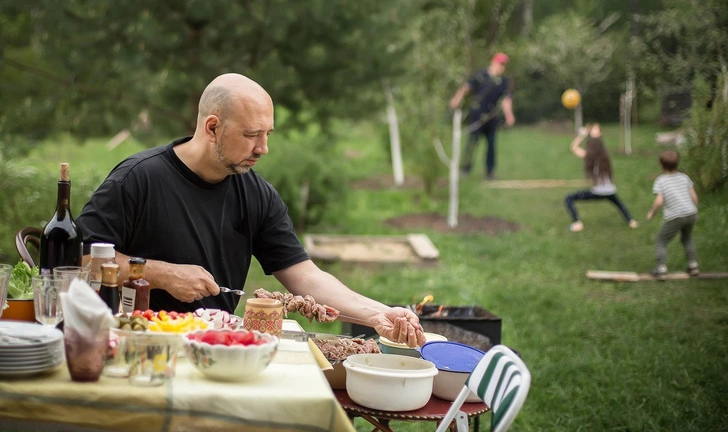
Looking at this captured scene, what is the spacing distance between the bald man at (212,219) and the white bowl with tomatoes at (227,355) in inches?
29.9

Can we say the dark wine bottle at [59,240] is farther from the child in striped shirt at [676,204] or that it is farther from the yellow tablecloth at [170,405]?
the child in striped shirt at [676,204]

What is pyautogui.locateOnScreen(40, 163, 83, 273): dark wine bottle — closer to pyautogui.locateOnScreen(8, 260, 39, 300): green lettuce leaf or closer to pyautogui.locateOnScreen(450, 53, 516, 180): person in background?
pyautogui.locateOnScreen(8, 260, 39, 300): green lettuce leaf

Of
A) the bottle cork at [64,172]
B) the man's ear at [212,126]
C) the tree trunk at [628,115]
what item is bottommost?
the bottle cork at [64,172]

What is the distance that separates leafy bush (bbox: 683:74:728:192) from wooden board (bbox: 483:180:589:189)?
644 centimetres

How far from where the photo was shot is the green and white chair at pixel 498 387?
231 cm

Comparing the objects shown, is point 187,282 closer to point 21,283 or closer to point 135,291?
point 135,291

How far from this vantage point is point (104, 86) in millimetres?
7938

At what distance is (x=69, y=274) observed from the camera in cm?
235

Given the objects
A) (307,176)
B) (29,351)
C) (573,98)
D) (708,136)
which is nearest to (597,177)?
(573,98)

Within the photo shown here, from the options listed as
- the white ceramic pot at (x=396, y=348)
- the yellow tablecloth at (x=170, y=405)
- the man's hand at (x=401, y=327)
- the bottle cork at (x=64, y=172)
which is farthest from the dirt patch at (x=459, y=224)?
the yellow tablecloth at (x=170, y=405)

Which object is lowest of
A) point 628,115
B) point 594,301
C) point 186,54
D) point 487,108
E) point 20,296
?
point 594,301

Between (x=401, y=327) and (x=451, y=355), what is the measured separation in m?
0.21

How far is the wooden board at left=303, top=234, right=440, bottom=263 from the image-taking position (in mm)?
8359

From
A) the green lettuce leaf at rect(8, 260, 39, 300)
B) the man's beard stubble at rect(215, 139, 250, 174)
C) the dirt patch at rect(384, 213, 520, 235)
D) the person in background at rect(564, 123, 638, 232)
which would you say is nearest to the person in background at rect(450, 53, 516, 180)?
the dirt patch at rect(384, 213, 520, 235)
